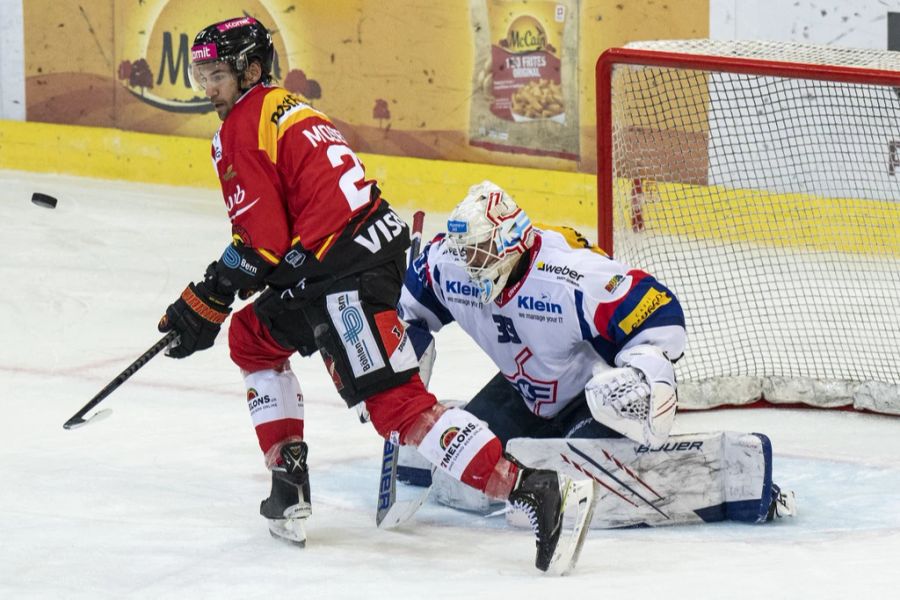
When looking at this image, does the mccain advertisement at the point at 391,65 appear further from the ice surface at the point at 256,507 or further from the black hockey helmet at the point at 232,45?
the black hockey helmet at the point at 232,45

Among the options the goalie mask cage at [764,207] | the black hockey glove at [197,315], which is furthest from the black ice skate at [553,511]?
the goalie mask cage at [764,207]

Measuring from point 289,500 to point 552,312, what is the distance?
658mm

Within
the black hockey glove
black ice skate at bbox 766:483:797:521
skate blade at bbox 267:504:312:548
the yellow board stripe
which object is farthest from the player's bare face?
the yellow board stripe

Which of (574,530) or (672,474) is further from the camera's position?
(672,474)

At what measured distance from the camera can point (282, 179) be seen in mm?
3008

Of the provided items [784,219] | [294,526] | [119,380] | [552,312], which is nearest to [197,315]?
[119,380]

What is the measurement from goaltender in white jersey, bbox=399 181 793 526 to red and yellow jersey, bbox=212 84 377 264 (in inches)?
9.3

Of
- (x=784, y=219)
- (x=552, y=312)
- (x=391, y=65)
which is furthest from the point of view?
(x=391, y=65)

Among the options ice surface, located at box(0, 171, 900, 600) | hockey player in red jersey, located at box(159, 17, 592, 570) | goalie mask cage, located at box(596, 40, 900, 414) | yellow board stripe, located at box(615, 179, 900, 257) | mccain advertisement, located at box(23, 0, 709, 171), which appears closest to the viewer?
ice surface, located at box(0, 171, 900, 600)

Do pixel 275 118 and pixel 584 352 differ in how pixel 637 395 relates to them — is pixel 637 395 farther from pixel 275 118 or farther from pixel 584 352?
pixel 275 118

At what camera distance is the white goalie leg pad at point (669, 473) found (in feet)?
10.4

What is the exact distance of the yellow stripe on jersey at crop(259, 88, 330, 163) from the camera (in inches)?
117

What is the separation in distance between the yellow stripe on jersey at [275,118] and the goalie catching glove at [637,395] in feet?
2.51

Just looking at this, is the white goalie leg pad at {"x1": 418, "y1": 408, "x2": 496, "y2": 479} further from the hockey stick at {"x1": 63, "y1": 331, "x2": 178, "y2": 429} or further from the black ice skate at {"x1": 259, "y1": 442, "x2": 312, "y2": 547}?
the hockey stick at {"x1": 63, "y1": 331, "x2": 178, "y2": 429}
